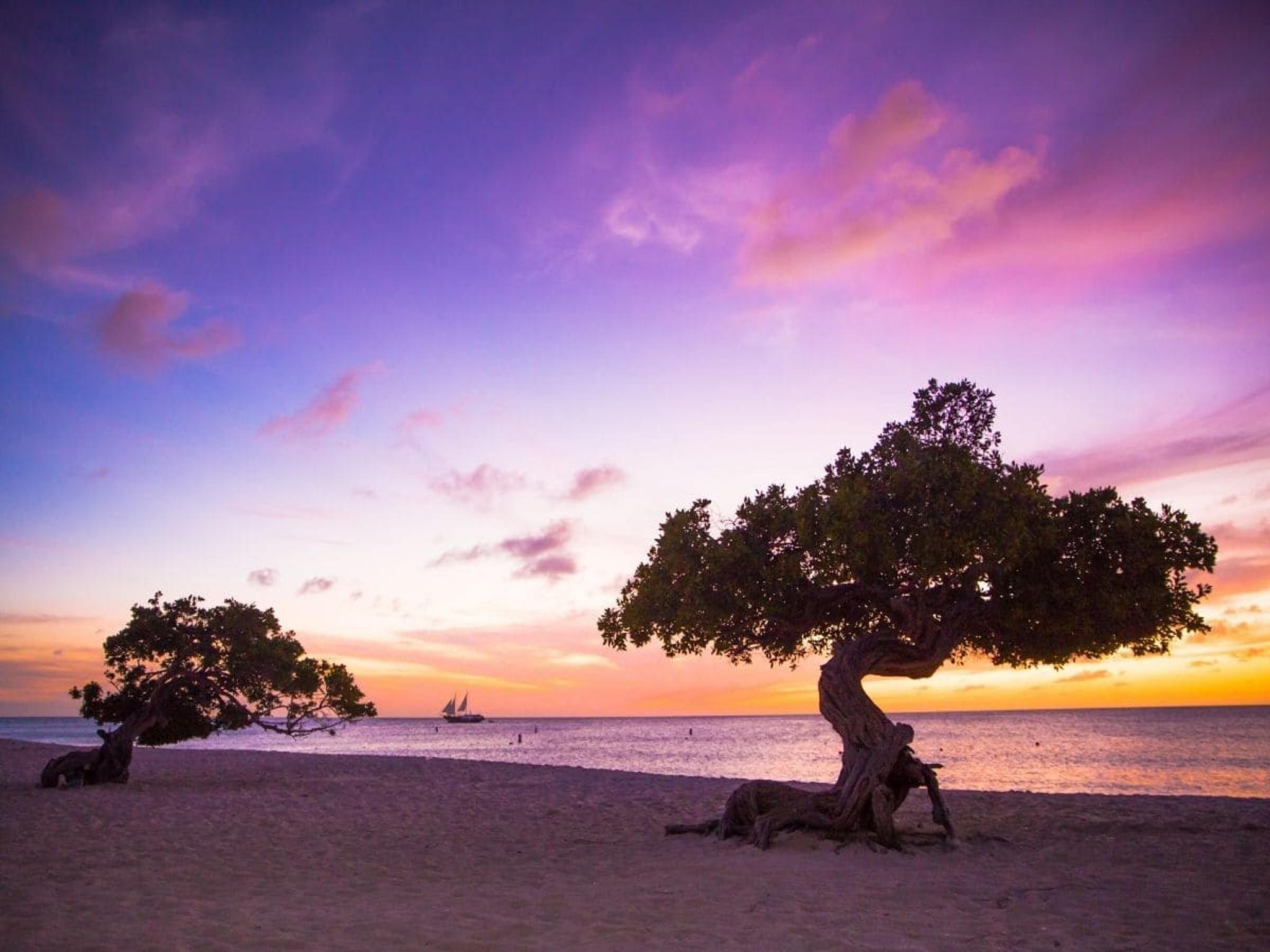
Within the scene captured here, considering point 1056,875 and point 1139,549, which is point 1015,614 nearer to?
point 1139,549

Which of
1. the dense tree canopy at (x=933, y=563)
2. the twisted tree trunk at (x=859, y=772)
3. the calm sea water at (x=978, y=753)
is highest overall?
the dense tree canopy at (x=933, y=563)

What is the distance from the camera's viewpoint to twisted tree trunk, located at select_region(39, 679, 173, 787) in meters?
26.9

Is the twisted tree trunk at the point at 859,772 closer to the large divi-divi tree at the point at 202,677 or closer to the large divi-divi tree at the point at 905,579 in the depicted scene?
the large divi-divi tree at the point at 905,579

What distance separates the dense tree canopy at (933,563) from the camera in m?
15.2

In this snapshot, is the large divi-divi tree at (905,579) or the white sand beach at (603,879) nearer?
the white sand beach at (603,879)

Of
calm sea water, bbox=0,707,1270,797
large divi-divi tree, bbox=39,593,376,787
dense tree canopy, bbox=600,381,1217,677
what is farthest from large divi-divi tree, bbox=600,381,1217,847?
calm sea water, bbox=0,707,1270,797

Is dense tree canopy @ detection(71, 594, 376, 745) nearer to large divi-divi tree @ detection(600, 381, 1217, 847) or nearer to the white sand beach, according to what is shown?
the white sand beach

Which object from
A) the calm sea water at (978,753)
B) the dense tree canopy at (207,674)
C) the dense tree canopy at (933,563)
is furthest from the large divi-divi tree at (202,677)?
the calm sea water at (978,753)

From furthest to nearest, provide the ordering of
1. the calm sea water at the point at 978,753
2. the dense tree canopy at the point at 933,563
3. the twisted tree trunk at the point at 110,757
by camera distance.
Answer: the calm sea water at the point at 978,753, the twisted tree trunk at the point at 110,757, the dense tree canopy at the point at 933,563

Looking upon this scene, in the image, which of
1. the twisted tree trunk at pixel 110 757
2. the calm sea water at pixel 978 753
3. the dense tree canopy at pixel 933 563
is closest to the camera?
the dense tree canopy at pixel 933 563

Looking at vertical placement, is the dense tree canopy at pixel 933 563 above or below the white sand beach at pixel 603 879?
above

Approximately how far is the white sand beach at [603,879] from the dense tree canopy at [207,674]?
19.9ft

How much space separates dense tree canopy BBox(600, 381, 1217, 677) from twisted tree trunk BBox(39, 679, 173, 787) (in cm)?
2031

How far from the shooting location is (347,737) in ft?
421
